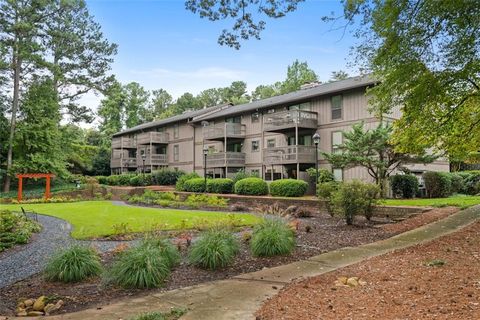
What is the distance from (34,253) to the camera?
10305 millimetres

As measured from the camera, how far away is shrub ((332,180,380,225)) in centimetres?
1286

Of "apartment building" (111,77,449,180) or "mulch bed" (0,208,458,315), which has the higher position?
"apartment building" (111,77,449,180)

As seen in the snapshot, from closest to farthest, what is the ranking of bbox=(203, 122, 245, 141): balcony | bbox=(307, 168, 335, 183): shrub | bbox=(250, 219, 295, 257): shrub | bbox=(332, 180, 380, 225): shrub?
bbox=(250, 219, 295, 257): shrub, bbox=(332, 180, 380, 225): shrub, bbox=(307, 168, 335, 183): shrub, bbox=(203, 122, 245, 141): balcony

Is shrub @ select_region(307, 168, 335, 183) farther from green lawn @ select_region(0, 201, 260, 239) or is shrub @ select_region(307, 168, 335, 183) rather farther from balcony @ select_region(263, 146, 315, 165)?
green lawn @ select_region(0, 201, 260, 239)

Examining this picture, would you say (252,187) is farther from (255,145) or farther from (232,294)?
(232,294)

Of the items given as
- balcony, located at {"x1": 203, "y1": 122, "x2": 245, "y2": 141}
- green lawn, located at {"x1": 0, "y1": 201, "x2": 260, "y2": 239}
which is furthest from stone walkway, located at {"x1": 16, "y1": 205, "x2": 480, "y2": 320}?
balcony, located at {"x1": 203, "y1": 122, "x2": 245, "y2": 141}

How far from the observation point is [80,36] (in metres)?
38.4

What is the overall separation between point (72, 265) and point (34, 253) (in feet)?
13.2

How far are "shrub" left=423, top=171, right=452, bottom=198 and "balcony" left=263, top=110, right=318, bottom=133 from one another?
8.32 m

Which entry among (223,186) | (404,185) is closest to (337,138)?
(404,185)

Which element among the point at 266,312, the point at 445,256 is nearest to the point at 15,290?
the point at 266,312

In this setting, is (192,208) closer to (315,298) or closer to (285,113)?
(285,113)

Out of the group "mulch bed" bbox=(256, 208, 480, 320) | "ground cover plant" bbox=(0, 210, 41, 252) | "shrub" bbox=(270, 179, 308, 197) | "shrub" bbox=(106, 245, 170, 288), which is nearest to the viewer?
"mulch bed" bbox=(256, 208, 480, 320)

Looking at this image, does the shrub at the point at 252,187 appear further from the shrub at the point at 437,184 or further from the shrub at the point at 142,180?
the shrub at the point at 142,180
